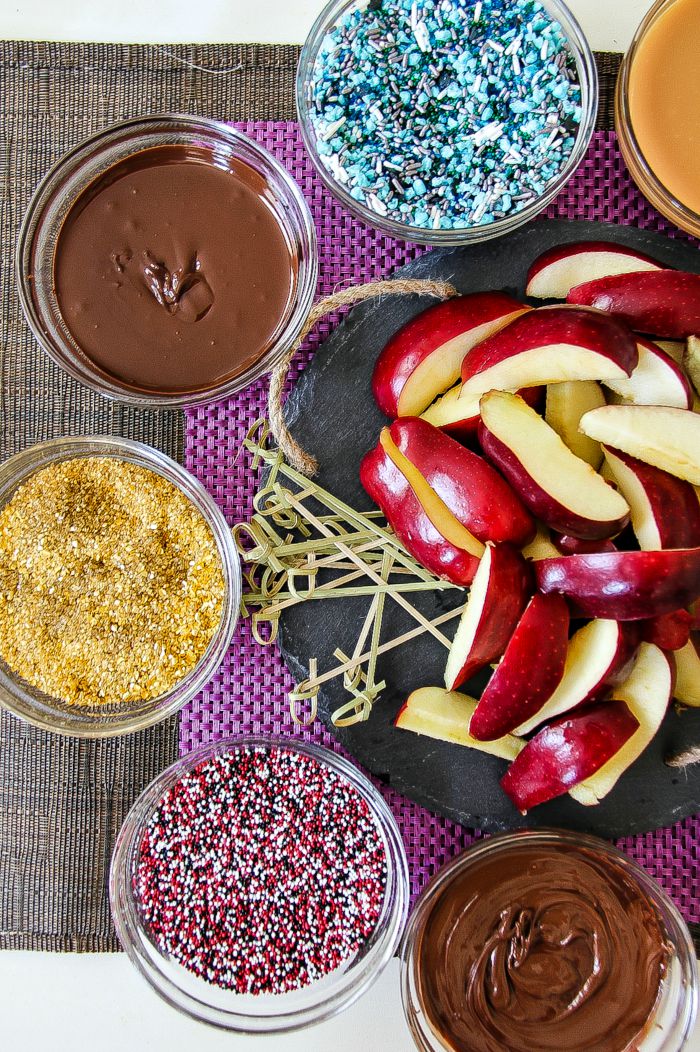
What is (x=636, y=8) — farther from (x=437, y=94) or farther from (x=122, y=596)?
(x=122, y=596)

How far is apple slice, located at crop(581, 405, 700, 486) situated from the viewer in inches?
47.7

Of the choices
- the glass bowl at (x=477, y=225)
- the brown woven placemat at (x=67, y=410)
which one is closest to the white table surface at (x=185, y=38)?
the brown woven placemat at (x=67, y=410)

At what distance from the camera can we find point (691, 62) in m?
1.38

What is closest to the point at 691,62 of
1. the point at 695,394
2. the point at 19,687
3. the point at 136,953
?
the point at 695,394

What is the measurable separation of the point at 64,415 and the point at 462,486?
0.71m

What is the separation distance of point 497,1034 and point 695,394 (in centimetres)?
103

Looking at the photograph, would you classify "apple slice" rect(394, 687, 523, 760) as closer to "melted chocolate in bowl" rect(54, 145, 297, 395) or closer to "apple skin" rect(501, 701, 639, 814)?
"apple skin" rect(501, 701, 639, 814)

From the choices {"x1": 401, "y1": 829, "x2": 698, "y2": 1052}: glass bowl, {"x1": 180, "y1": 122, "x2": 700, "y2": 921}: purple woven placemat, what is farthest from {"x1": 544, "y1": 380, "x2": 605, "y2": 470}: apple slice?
{"x1": 401, "y1": 829, "x2": 698, "y2": 1052}: glass bowl

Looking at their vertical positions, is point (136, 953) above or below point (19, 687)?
below

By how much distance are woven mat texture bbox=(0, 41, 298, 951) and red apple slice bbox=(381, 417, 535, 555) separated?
44 cm

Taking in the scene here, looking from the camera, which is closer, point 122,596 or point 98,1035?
point 122,596

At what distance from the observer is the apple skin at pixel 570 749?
1.23m

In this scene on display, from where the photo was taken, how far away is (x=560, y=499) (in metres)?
1.21

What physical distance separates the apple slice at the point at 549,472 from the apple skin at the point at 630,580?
5cm
